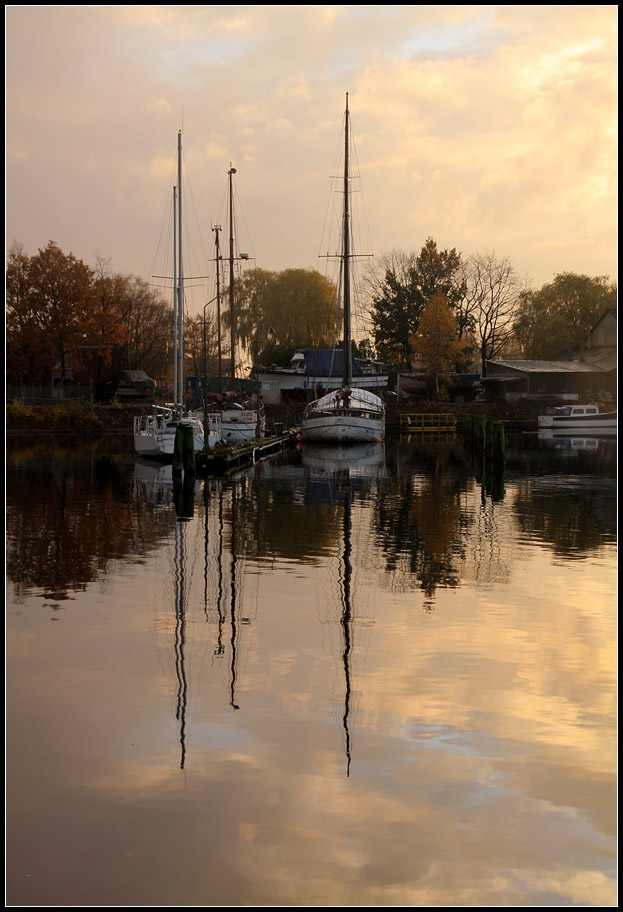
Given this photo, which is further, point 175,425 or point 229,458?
point 175,425

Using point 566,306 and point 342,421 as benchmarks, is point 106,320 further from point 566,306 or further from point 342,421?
point 566,306

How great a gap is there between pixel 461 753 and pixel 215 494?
23176 millimetres

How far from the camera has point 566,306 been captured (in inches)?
4582

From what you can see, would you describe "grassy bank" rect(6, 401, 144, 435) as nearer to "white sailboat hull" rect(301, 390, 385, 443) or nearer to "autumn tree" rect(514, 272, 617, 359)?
"white sailboat hull" rect(301, 390, 385, 443)

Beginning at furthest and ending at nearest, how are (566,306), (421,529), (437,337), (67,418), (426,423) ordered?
(566,306) → (437,337) → (426,423) → (67,418) → (421,529)

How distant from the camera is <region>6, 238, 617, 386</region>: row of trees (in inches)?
3263

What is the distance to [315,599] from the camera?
1534 centimetres

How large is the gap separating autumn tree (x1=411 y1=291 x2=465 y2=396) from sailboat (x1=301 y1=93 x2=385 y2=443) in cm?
2953

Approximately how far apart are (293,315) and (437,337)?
74.3 ft

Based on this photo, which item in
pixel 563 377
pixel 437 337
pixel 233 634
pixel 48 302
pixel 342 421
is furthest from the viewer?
pixel 437 337

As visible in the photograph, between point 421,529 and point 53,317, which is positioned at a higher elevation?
point 53,317

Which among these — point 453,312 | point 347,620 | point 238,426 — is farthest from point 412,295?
point 347,620

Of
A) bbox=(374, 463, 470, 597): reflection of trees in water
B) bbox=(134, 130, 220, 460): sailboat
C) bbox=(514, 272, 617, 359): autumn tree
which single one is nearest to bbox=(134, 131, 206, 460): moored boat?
bbox=(134, 130, 220, 460): sailboat

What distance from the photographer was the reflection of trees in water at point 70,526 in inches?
693
